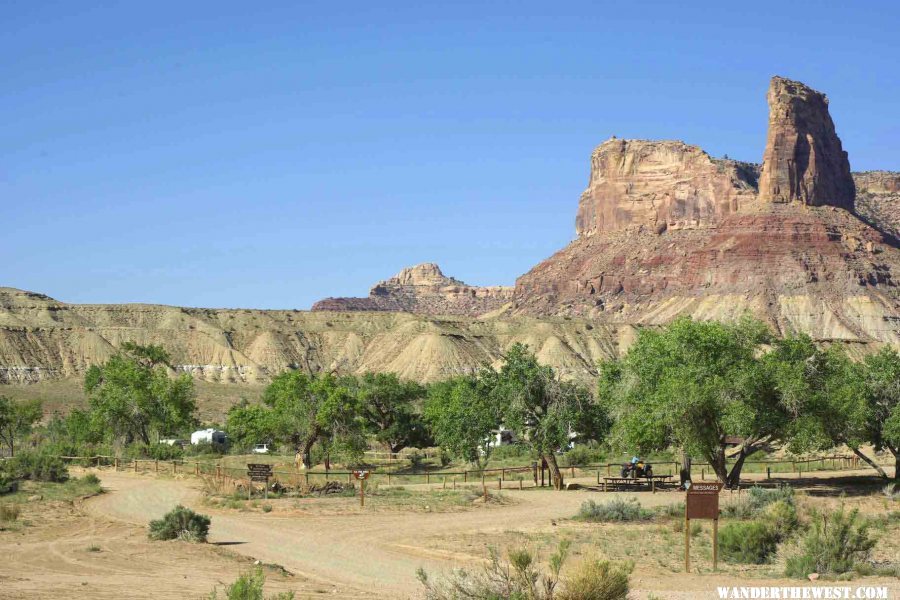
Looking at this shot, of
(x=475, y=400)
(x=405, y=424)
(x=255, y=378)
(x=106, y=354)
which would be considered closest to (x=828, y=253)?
(x=255, y=378)

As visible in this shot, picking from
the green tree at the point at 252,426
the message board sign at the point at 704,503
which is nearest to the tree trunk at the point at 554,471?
the green tree at the point at 252,426

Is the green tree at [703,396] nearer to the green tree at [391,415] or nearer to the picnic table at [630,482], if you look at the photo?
the picnic table at [630,482]

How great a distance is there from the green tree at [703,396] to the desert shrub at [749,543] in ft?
31.1

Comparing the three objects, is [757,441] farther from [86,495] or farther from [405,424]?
[405,424]

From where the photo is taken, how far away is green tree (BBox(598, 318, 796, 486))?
3400cm

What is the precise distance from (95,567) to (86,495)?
17041 mm

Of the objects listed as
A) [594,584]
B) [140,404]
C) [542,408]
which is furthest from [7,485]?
[594,584]

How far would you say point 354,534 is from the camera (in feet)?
88.9

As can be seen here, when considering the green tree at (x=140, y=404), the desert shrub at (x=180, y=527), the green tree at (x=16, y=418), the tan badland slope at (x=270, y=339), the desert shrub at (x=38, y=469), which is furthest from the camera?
the tan badland slope at (x=270, y=339)

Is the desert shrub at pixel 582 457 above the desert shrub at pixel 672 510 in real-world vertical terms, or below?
above

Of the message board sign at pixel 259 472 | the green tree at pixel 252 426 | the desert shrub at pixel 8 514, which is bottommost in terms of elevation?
the desert shrub at pixel 8 514

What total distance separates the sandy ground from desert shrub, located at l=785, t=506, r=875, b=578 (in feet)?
2.82

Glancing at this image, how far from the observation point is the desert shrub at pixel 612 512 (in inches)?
1153

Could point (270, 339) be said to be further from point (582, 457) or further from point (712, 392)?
point (712, 392)
